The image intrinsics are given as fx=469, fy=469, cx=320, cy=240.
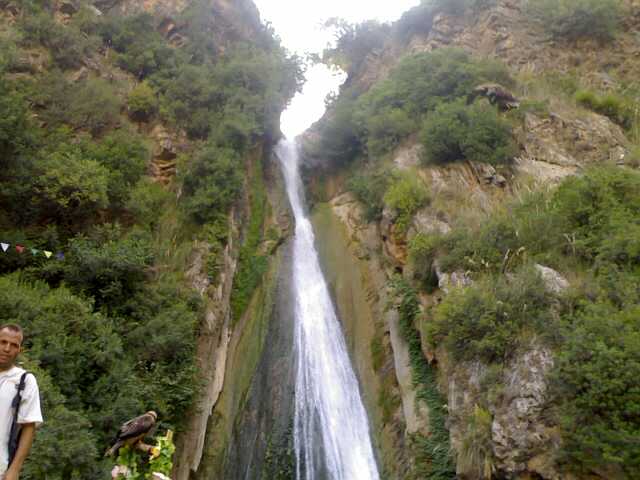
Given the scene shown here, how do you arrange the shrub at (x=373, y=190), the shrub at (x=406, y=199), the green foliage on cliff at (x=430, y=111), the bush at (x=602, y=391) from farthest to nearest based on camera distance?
the shrub at (x=373, y=190), the green foliage on cliff at (x=430, y=111), the shrub at (x=406, y=199), the bush at (x=602, y=391)

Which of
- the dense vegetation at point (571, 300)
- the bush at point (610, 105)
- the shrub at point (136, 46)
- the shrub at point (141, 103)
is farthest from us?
the shrub at point (136, 46)

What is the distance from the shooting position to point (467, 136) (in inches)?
615

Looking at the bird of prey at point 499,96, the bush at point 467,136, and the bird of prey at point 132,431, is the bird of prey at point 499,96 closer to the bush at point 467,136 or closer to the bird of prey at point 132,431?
the bush at point 467,136

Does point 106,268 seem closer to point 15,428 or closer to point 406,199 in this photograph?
point 15,428

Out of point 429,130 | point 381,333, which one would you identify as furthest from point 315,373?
point 429,130

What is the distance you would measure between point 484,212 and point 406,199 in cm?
257

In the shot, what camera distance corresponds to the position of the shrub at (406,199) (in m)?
15.0

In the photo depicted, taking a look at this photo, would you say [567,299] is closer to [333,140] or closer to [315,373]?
[315,373]

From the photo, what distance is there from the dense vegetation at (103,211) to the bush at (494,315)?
6.07 meters

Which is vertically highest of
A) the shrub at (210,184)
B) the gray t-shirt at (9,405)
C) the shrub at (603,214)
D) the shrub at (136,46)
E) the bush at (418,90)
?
the shrub at (136,46)

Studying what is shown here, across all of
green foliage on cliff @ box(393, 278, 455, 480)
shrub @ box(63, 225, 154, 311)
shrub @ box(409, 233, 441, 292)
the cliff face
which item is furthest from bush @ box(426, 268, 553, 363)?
shrub @ box(63, 225, 154, 311)

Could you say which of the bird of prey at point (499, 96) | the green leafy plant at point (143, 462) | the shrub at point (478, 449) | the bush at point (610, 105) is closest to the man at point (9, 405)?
the green leafy plant at point (143, 462)

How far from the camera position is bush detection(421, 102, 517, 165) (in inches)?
604

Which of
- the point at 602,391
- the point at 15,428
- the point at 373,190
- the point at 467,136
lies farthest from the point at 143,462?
the point at 467,136
